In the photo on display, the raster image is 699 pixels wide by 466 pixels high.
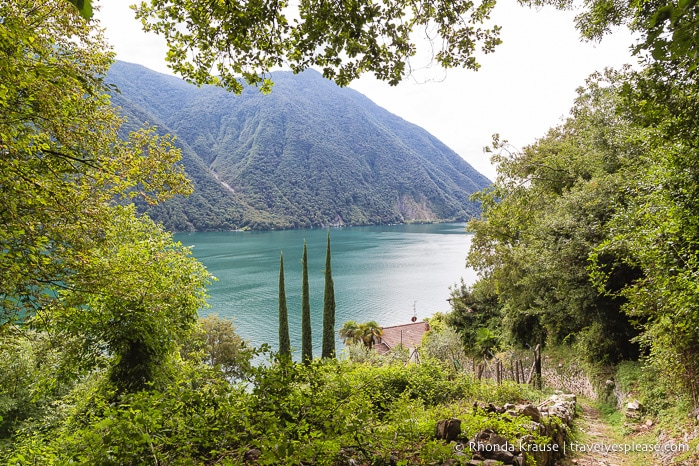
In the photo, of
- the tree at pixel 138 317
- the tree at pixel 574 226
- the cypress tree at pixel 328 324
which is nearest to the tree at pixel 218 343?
the cypress tree at pixel 328 324

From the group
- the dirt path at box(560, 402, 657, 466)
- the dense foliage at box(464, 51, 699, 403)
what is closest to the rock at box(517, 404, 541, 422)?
the dirt path at box(560, 402, 657, 466)

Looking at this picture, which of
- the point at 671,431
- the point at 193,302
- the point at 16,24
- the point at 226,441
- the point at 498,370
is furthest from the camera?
the point at 498,370

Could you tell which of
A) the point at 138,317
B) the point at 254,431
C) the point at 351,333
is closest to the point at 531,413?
the point at 254,431

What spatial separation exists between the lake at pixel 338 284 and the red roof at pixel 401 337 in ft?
20.4

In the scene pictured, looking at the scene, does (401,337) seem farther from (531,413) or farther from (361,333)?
(531,413)

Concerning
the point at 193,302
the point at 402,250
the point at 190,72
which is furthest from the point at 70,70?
the point at 402,250

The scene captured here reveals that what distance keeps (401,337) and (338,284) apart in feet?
98.0

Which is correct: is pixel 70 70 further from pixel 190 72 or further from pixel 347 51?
pixel 347 51

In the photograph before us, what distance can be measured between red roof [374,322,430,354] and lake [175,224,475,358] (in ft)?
20.4

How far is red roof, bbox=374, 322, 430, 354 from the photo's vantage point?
96.0 feet

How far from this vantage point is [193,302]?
1038 cm

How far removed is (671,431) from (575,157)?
418 inches

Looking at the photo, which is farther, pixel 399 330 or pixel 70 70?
pixel 399 330

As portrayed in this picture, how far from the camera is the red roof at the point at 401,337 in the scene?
29.2 metres
